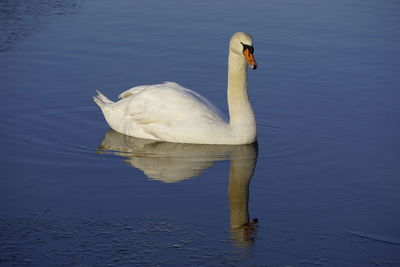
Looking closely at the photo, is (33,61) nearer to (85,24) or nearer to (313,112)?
(85,24)

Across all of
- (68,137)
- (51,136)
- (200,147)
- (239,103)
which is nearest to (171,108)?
(200,147)

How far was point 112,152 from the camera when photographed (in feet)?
31.7

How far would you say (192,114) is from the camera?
9969 mm

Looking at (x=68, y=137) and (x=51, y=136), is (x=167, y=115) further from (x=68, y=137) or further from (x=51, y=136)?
(x=51, y=136)

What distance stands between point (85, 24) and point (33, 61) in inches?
83.5

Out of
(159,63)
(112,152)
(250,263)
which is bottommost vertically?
(250,263)

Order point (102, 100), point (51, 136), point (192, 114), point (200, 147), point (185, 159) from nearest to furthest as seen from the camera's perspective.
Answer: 1. point (185, 159)
2. point (200, 147)
3. point (192, 114)
4. point (51, 136)
5. point (102, 100)

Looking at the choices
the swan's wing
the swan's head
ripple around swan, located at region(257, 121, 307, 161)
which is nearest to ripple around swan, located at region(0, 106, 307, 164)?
ripple around swan, located at region(257, 121, 307, 161)

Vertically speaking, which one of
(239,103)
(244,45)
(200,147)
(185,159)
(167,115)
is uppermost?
(244,45)

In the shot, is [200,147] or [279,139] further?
[279,139]

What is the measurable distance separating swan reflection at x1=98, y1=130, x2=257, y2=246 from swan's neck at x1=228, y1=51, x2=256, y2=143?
0.18m

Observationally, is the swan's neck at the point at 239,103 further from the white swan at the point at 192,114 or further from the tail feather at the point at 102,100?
the tail feather at the point at 102,100

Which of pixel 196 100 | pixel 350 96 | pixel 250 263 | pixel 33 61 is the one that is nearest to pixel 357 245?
pixel 250 263

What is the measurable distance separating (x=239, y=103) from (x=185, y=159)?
1.10 metres
